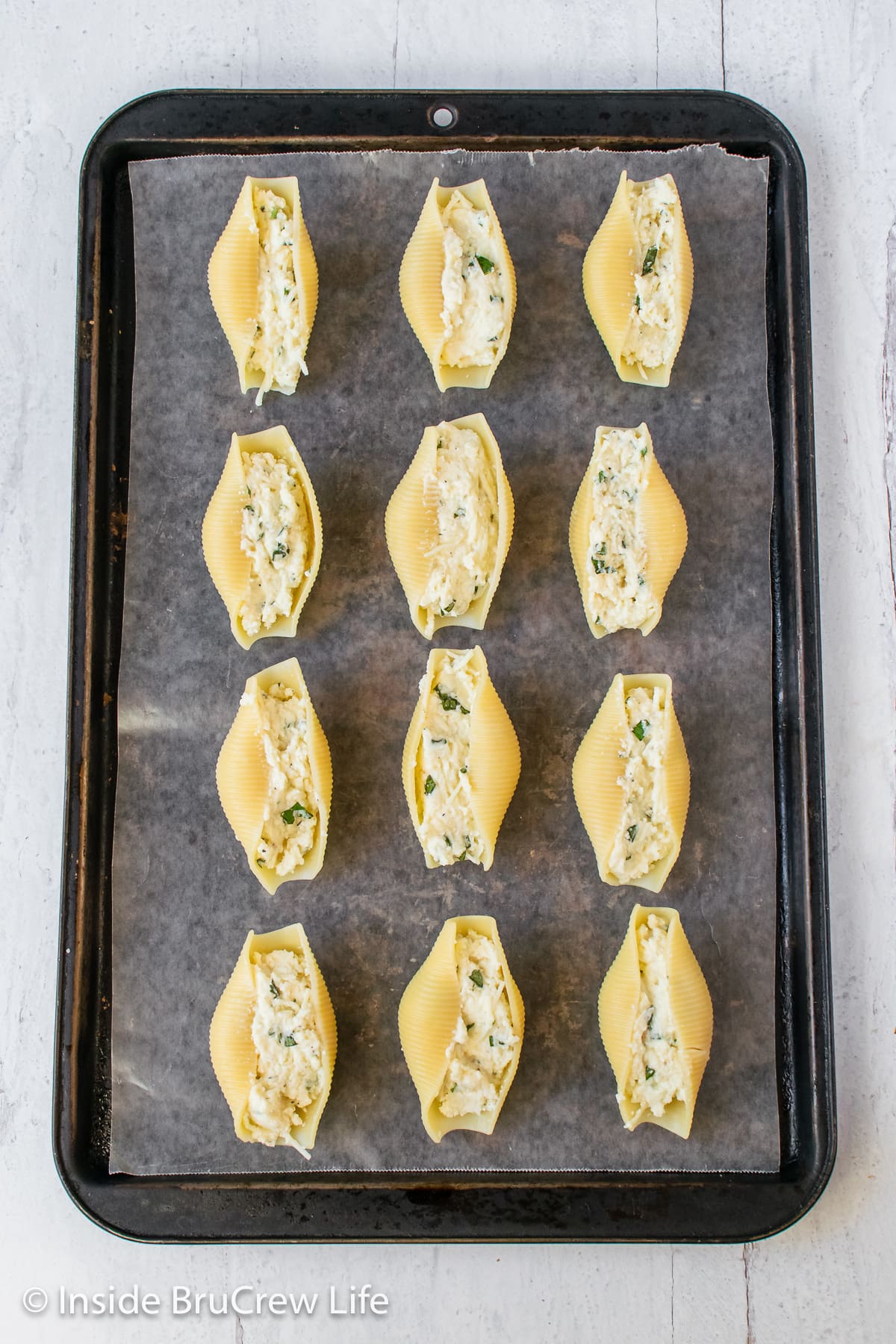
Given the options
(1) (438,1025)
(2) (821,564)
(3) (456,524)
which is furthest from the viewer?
(2) (821,564)

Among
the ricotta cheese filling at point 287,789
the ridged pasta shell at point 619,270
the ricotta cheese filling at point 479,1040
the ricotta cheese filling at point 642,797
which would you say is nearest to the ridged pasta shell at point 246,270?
the ridged pasta shell at point 619,270

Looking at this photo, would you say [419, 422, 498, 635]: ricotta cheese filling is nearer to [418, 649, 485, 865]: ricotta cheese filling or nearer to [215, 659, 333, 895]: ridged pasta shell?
[418, 649, 485, 865]: ricotta cheese filling

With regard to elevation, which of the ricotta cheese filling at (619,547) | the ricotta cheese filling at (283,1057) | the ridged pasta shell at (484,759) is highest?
the ricotta cheese filling at (619,547)

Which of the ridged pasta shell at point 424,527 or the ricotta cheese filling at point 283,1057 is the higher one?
the ridged pasta shell at point 424,527

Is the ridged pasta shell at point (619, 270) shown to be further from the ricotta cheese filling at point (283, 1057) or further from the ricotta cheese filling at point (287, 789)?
the ricotta cheese filling at point (283, 1057)

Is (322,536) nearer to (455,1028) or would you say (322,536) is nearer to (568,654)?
(568,654)

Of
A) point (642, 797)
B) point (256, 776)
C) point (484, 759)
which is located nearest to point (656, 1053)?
point (642, 797)

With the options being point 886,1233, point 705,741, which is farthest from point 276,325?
point 886,1233

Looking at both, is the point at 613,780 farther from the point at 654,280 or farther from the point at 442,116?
the point at 442,116
